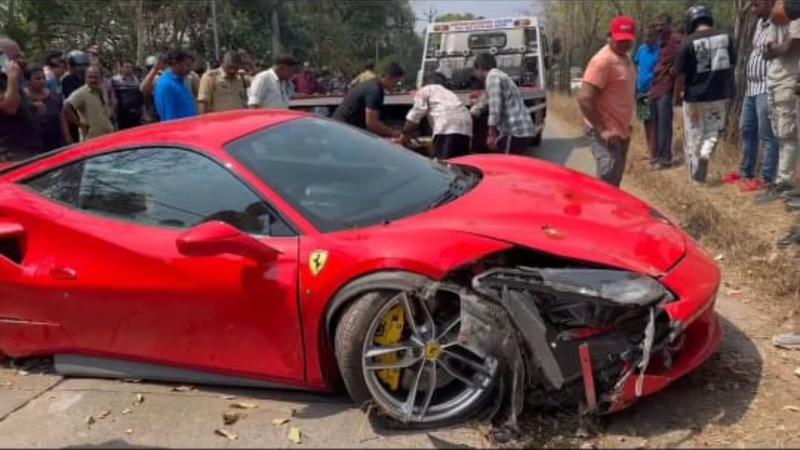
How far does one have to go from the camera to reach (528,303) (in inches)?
117

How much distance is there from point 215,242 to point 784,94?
488 cm

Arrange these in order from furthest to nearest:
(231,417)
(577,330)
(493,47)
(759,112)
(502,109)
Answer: (493,47)
(502,109)
(759,112)
(231,417)
(577,330)

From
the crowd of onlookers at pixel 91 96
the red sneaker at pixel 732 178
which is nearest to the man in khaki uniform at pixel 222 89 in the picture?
the crowd of onlookers at pixel 91 96

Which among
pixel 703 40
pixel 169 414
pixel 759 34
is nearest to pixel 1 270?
pixel 169 414

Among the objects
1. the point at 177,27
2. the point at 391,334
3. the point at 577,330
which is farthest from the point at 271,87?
the point at 177,27

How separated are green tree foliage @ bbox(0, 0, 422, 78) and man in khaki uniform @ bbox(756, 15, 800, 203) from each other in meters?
18.8

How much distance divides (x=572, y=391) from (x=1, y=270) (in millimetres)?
2829

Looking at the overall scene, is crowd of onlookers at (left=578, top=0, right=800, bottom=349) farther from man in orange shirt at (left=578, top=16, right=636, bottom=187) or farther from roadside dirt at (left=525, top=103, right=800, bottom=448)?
roadside dirt at (left=525, top=103, right=800, bottom=448)

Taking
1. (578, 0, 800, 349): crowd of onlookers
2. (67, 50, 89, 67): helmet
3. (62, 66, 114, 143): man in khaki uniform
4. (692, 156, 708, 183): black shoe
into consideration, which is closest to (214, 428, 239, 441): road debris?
(578, 0, 800, 349): crowd of onlookers

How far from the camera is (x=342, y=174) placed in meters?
3.79

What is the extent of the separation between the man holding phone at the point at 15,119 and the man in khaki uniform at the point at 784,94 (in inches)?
229

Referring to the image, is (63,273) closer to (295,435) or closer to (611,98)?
(295,435)

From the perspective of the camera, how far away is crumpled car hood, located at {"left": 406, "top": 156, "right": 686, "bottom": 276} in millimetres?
3150

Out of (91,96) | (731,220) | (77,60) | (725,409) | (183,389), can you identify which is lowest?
(183,389)
